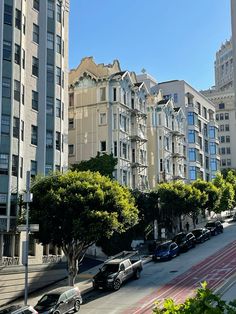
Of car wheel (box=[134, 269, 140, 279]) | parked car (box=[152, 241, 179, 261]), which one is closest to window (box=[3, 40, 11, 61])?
car wheel (box=[134, 269, 140, 279])

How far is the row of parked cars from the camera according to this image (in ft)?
145

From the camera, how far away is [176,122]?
258 feet

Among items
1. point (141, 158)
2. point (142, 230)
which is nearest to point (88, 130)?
point (141, 158)

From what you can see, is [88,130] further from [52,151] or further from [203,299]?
[203,299]

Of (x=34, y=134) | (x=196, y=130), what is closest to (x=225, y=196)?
(x=196, y=130)

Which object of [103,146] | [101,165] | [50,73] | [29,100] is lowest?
[101,165]

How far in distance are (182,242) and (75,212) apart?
727 inches

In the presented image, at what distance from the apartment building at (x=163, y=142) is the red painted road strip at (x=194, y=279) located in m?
24.9

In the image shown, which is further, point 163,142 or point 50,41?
point 163,142

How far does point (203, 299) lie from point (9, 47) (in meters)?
34.1

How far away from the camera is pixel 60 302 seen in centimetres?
2680

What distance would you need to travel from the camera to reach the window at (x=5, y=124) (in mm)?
37125

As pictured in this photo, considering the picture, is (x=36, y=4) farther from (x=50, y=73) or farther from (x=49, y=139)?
(x=49, y=139)

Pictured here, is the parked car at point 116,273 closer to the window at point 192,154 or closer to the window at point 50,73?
the window at point 50,73
